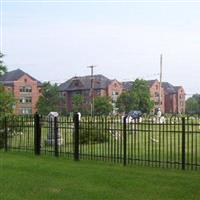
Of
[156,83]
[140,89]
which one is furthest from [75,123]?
[156,83]

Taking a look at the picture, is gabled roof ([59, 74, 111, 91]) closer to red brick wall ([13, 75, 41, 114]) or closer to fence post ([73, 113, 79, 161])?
red brick wall ([13, 75, 41, 114])

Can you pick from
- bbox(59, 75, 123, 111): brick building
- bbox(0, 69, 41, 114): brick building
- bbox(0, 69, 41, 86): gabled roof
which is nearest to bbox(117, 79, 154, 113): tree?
bbox(59, 75, 123, 111): brick building

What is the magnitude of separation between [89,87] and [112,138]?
96248 millimetres

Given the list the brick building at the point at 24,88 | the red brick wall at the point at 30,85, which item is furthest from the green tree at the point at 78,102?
the brick building at the point at 24,88

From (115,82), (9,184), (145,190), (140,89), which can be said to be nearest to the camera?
(145,190)

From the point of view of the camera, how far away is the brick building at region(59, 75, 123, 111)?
113688 mm

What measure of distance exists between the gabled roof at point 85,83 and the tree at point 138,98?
2220cm

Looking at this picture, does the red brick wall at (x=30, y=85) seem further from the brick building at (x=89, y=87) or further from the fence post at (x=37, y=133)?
the fence post at (x=37, y=133)

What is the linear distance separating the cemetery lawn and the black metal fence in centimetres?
91

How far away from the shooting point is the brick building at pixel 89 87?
114 meters

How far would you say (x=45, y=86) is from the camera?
9594 cm

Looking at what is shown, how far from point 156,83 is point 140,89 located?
3587 cm

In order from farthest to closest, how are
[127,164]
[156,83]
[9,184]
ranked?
[156,83] → [127,164] → [9,184]

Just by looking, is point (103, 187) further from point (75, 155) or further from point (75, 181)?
point (75, 155)
